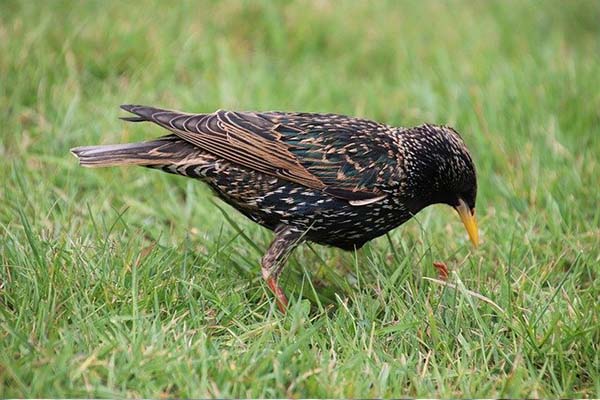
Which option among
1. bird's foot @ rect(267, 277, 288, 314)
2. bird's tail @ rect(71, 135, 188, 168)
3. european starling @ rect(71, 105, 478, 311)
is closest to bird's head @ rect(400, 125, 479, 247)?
european starling @ rect(71, 105, 478, 311)

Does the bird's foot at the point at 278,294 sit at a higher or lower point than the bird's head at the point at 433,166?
lower

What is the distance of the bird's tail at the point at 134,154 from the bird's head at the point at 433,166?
1125mm

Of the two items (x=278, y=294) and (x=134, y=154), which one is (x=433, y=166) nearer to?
(x=278, y=294)

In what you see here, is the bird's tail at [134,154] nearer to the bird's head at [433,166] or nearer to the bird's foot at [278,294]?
the bird's foot at [278,294]

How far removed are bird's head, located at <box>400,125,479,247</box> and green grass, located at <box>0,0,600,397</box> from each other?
33 cm

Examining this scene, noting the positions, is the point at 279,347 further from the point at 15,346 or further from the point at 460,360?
the point at 15,346

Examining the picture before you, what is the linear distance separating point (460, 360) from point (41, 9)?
446 centimetres

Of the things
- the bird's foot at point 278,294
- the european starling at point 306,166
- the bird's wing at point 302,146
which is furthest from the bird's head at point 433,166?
the bird's foot at point 278,294

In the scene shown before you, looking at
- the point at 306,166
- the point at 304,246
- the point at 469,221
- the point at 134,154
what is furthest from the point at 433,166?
the point at 134,154

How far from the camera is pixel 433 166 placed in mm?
4598

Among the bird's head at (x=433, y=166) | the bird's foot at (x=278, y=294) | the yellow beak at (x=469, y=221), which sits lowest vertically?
the bird's foot at (x=278, y=294)

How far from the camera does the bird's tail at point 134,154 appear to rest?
4.56 meters

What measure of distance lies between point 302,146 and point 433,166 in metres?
0.68

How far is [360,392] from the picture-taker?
3.51 metres
